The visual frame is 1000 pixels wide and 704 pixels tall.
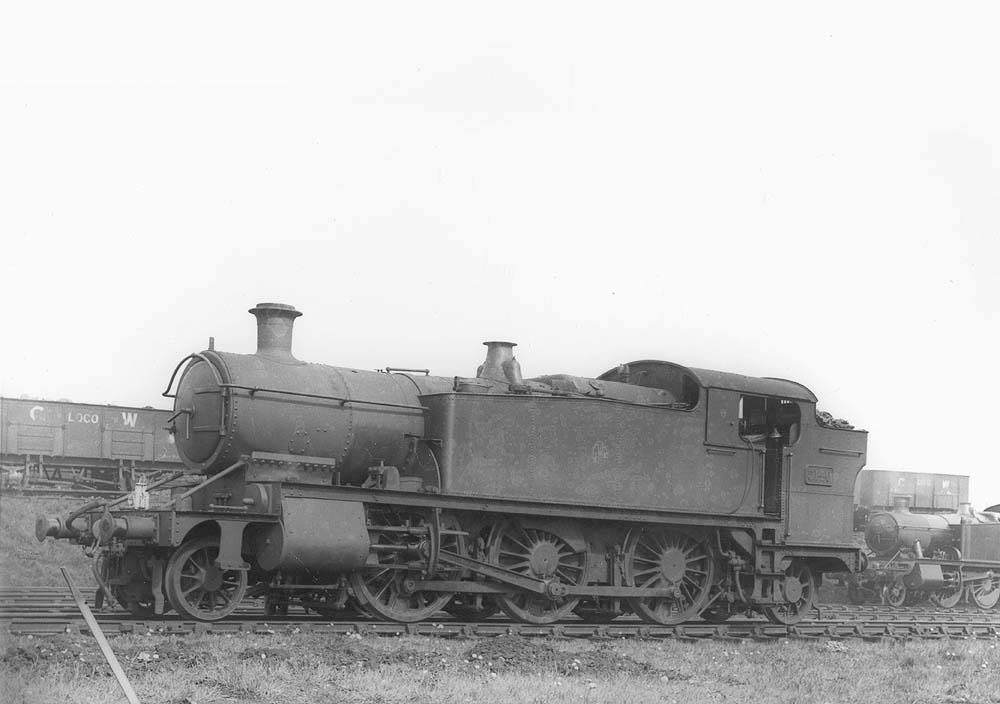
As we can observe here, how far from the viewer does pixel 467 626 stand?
37.5 feet

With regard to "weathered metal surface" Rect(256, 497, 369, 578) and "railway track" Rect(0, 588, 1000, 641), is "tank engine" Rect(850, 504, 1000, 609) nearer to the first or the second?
"railway track" Rect(0, 588, 1000, 641)

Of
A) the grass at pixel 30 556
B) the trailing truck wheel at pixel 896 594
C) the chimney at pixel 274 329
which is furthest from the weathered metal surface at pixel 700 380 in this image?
the trailing truck wheel at pixel 896 594

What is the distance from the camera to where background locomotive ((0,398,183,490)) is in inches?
1001

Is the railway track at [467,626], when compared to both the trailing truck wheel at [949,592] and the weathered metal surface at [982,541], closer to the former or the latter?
the trailing truck wheel at [949,592]

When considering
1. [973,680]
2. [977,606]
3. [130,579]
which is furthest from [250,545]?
[977,606]

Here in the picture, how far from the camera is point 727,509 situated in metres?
13.9

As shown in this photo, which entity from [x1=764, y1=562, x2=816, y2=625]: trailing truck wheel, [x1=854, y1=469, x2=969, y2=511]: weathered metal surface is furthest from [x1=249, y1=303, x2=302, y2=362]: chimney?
[x1=854, y1=469, x2=969, y2=511]: weathered metal surface

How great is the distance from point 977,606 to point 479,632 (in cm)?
1390

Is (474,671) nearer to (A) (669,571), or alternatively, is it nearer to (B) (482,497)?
(B) (482,497)

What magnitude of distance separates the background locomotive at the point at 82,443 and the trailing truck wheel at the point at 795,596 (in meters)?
15.5

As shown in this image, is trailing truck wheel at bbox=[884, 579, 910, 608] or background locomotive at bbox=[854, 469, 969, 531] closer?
trailing truck wheel at bbox=[884, 579, 910, 608]

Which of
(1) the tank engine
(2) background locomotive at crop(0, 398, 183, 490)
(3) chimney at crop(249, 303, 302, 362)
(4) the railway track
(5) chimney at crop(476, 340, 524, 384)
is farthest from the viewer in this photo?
(2) background locomotive at crop(0, 398, 183, 490)

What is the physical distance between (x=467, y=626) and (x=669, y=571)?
310 cm

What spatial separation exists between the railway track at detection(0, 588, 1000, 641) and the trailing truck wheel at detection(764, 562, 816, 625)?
182mm
